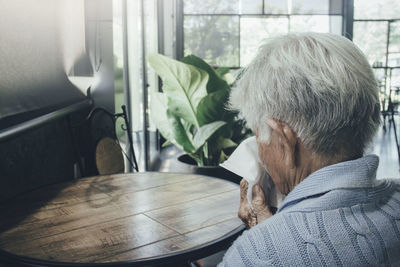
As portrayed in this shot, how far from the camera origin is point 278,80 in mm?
827

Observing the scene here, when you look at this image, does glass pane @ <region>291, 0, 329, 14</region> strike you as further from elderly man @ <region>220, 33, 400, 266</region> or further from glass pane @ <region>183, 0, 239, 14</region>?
elderly man @ <region>220, 33, 400, 266</region>

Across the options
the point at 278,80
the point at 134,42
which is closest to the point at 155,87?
the point at 134,42

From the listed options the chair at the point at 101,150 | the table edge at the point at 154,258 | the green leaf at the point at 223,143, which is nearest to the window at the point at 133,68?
the chair at the point at 101,150

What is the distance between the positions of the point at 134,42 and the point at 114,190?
99.2 inches

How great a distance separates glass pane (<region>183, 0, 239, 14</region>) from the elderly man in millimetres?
6553

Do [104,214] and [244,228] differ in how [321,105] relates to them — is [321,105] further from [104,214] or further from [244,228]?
[104,214]

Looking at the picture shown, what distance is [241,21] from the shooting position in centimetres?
731

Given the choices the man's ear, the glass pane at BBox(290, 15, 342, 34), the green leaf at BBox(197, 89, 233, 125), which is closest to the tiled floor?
the green leaf at BBox(197, 89, 233, 125)

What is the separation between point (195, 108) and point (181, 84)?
0.86 feet

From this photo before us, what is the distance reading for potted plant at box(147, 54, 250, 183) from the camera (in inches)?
115

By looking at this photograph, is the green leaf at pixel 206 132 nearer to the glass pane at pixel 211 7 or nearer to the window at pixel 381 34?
the glass pane at pixel 211 7

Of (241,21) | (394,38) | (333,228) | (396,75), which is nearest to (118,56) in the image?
(333,228)

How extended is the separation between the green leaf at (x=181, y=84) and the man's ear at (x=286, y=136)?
209 cm

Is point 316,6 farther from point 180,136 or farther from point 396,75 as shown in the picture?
point 180,136
